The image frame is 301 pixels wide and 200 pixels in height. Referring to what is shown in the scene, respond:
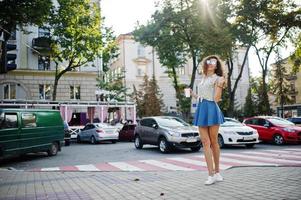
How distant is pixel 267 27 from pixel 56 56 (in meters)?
18.5

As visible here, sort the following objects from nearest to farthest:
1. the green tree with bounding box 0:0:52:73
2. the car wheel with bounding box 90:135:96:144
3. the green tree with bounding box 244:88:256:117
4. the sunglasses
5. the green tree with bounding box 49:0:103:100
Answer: the sunglasses, the green tree with bounding box 0:0:52:73, the car wheel with bounding box 90:135:96:144, the green tree with bounding box 49:0:103:100, the green tree with bounding box 244:88:256:117

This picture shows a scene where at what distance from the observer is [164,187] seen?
6262 millimetres

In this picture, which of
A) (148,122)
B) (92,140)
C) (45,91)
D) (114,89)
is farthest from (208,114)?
(114,89)

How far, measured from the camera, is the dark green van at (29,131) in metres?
13.1

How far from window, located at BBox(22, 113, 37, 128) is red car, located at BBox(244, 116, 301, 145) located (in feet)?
39.3

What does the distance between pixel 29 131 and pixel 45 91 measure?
25.9 metres

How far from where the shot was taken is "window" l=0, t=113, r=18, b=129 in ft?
42.7

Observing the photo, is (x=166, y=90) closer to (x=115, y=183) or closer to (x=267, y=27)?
(x=267, y=27)

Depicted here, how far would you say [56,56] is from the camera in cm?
3400

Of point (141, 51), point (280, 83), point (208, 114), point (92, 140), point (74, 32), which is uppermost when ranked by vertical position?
point (141, 51)

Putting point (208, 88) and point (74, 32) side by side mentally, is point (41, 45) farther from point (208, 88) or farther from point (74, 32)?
point (208, 88)

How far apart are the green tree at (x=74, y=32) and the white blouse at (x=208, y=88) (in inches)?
1088

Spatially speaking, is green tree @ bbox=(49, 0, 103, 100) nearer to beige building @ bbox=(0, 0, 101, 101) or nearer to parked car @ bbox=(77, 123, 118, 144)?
beige building @ bbox=(0, 0, 101, 101)

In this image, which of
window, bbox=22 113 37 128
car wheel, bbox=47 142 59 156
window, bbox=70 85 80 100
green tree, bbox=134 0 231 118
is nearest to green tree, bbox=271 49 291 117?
green tree, bbox=134 0 231 118
